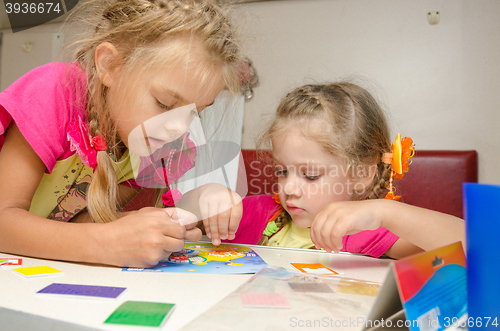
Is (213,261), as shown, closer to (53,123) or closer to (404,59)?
(53,123)

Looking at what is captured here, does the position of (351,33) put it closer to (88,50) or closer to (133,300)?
(88,50)

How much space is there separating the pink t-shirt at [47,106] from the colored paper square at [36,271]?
277mm

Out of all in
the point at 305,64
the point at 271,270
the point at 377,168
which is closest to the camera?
the point at 271,270

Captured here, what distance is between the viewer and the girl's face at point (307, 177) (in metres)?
0.95

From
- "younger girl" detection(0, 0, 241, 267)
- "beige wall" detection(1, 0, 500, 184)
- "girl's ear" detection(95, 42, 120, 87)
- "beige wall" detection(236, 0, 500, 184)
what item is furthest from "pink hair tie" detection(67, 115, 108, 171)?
"beige wall" detection(1, 0, 500, 184)

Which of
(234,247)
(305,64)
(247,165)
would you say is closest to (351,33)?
(305,64)

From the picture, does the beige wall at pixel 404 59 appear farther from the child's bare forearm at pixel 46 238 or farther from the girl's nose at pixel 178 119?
the child's bare forearm at pixel 46 238

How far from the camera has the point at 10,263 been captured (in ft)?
1.83

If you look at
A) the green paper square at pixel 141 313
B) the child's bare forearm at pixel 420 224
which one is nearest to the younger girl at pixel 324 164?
the child's bare forearm at pixel 420 224

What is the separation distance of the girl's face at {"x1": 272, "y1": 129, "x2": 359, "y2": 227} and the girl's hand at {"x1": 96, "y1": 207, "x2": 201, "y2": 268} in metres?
0.43

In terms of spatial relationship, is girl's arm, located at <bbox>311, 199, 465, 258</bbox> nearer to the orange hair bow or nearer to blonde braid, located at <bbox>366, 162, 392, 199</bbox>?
the orange hair bow

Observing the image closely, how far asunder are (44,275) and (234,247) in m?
0.38

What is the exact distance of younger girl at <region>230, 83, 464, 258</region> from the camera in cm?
94

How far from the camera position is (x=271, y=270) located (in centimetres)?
54
